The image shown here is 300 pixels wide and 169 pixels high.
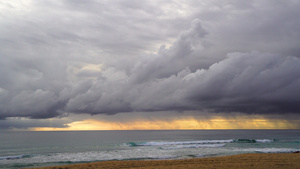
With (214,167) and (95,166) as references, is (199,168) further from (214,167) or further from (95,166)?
(95,166)

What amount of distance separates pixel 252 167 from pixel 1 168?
2478 centimetres

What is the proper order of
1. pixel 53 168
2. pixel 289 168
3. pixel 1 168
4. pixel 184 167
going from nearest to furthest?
pixel 289 168, pixel 184 167, pixel 53 168, pixel 1 168

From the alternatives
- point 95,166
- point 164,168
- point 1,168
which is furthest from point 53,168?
point 164,168

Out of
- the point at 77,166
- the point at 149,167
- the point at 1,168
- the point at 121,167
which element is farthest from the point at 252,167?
the point at 1,168

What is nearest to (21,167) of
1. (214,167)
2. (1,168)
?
(1,168)

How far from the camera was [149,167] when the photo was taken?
835 inches

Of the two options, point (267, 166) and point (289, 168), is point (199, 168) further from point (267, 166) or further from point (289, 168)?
point (289, 168)

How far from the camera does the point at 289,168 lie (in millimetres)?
19766

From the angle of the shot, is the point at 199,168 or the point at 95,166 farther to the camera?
the point at 95,166

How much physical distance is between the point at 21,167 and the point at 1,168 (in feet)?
6.67

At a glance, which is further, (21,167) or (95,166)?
(21,167)

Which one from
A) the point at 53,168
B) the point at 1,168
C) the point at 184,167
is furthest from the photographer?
the point at 1,168

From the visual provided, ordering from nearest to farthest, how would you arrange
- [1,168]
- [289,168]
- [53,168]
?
[289,168] < [53,168] < [1,168]

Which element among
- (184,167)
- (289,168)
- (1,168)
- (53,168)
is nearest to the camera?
(289,168)
